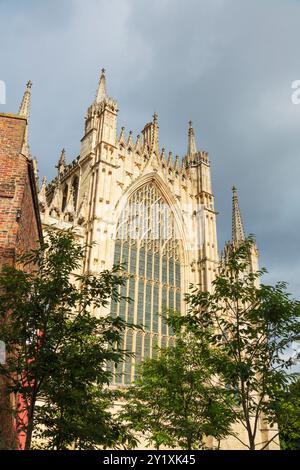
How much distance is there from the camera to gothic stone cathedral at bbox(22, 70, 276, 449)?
85.7 ft

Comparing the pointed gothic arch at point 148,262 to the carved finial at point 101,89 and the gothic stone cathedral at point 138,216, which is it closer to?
the gothic stone cathedral at point 138,216

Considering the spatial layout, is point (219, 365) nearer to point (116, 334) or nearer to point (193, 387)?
point (116, 334)

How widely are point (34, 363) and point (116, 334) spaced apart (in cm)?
155

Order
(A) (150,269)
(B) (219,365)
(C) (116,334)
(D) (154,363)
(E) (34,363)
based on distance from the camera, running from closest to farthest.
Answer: (E) (34,363) → (C) (116,334) → (B) (219,365) → (D) (154,363) → (A) (150,269)

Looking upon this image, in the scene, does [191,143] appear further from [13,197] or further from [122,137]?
[13,197]

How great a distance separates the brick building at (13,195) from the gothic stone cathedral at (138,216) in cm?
1309

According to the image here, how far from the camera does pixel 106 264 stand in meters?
25.3

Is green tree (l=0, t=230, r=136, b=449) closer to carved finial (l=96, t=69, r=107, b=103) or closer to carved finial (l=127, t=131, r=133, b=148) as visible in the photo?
carved finial (l=127, t=131, r=133, b=148)

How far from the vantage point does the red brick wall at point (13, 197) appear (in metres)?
9.46

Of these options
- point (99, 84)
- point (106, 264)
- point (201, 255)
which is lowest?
point (106, 264)

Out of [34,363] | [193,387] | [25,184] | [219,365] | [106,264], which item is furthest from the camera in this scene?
[106,264]

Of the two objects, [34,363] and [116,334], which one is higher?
[116,334]

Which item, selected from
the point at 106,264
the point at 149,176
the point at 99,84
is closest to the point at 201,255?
the point at 149,176

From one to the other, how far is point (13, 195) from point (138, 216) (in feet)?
64.5
